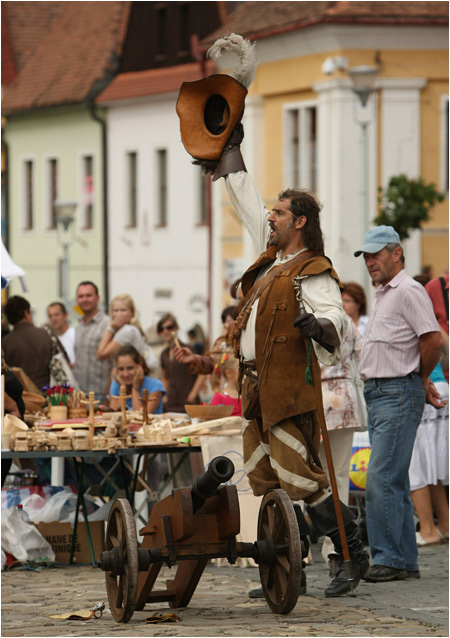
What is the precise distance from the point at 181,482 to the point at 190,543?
358 centimetres

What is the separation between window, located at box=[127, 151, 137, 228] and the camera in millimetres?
37969

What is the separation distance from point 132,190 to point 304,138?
9.47 metres

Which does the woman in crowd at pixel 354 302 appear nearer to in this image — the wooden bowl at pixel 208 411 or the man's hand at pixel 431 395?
the wooden bowl at pixel 208 411

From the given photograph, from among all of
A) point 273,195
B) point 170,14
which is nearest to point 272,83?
point 273,195

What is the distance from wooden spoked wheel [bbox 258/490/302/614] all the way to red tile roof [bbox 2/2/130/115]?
31.2 m

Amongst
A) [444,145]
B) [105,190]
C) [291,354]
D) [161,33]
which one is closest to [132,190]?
[105,190]

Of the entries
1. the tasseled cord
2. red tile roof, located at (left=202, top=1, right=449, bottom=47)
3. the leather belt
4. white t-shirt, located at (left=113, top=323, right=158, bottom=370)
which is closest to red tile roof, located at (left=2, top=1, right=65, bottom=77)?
red tile roof, located at (left=202, top=1, right=449, bottom=47)

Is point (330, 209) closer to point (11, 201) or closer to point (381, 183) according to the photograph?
point (381, 183)

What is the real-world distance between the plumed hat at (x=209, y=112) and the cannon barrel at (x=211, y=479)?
2039 mm

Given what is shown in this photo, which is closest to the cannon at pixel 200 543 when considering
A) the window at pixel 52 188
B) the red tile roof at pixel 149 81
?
the red tile roof at pixel 149 81

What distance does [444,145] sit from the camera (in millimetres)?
28500

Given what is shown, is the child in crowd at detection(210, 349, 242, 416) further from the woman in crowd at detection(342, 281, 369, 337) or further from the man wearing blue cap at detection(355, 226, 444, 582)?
the man wearing blue cap at detection(355, 226, 444, 582)

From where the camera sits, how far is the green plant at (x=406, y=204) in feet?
83.5

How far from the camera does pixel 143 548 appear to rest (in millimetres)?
7844
